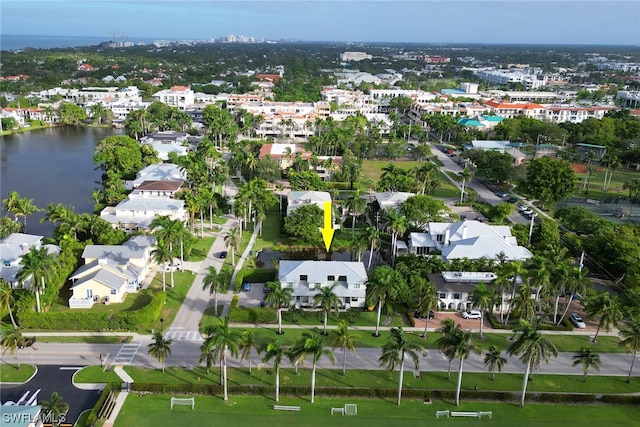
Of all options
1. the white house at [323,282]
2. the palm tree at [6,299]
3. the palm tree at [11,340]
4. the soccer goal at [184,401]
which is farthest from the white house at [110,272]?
the soccer goal at [184,401]

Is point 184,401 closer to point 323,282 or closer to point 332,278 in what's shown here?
point 323,282

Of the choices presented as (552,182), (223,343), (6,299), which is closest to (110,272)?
(6,299)

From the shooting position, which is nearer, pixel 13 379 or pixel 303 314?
pixel 13 379

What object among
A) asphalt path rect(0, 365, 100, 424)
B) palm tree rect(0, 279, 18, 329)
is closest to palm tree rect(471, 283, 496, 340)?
Result: asphalt path rect(0, 365, 100, 424)

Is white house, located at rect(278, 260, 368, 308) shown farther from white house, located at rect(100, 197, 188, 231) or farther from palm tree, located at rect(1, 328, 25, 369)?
white house, located at rect(100, 197, 188, 231)

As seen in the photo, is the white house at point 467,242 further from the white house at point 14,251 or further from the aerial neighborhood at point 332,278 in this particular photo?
the white house at point 14,251

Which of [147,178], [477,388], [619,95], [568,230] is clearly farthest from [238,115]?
[619,95]

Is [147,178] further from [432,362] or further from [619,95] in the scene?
[619,95]
